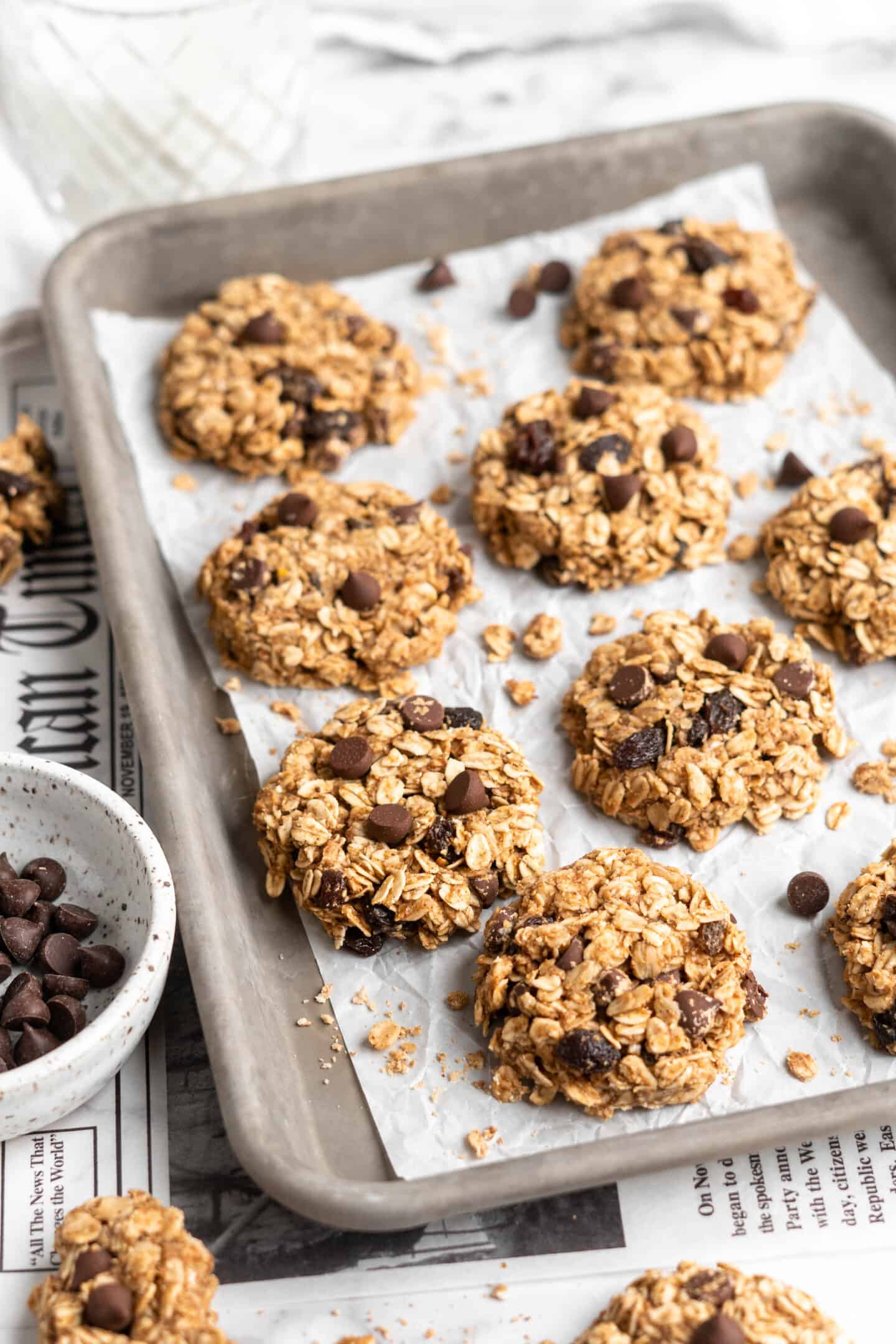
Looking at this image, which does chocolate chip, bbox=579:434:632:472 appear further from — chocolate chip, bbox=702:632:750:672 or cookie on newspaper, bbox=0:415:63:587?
cookie on newspaper, bbox=0:415:63:587

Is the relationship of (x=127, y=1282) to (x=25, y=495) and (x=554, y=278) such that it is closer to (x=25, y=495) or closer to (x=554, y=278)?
(x=25, y=495)

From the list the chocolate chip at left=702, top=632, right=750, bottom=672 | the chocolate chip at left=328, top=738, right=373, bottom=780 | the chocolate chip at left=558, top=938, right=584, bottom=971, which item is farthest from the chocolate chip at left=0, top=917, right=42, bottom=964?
the chocolate chip at left=702, top=632, right=750, bottom=672

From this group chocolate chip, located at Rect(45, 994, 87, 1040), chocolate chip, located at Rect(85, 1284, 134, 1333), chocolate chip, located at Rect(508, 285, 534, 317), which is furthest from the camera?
chocolate chip, located at Rect(508, 285, 534, 317)

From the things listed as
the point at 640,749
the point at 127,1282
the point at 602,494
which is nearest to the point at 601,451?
the point at 602,494

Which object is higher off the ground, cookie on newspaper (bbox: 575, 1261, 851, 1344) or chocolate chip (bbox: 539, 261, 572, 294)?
chocolate chip (bbox: 539, 261, 572, 294)

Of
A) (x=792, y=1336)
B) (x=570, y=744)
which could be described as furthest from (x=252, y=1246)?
(x=570, y=744)

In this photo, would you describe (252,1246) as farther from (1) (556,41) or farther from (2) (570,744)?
(1) (556,41)

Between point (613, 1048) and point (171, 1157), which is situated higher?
point (613, 1048)
